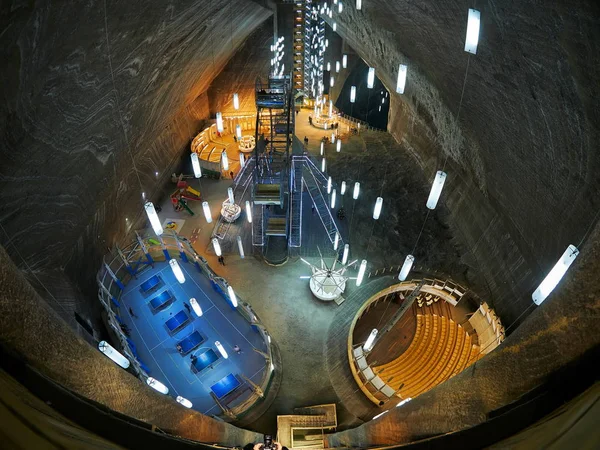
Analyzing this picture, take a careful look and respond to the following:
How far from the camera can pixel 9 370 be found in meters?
1.64

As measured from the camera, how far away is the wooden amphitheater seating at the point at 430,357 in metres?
7.79

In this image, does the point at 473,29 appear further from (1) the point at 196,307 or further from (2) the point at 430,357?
(2) the point at 430,357

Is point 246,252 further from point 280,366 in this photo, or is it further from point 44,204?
point 44,204

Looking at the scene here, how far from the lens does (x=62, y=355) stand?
2.20 metres

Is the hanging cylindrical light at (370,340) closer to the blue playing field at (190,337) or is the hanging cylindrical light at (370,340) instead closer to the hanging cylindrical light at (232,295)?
the blue playing field at (190,337)

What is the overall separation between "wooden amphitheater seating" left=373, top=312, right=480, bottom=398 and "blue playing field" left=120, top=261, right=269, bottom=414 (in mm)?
3388

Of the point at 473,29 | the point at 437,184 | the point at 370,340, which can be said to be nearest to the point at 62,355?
the point at 473,29

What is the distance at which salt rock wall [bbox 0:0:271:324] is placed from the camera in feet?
11.1

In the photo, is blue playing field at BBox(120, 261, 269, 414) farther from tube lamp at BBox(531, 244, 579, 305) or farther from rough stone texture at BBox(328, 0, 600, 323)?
rough stone texture at BBox(328, 0, 600, 323)

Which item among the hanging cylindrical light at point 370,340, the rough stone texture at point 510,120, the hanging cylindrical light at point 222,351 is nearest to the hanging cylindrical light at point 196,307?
the hanging cylindrical light at point 222,351

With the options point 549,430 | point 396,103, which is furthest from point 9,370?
point 396,103

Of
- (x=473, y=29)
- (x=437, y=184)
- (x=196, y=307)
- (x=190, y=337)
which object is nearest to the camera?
(x=473, y=29)

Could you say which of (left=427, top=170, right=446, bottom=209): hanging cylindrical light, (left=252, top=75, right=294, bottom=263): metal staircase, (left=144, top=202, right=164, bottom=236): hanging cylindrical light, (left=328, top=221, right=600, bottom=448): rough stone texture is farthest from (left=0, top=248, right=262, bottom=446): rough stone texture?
(left=252, top=75, right=294, bottom=263): metal staircase

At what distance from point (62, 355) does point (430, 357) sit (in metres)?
8.59
